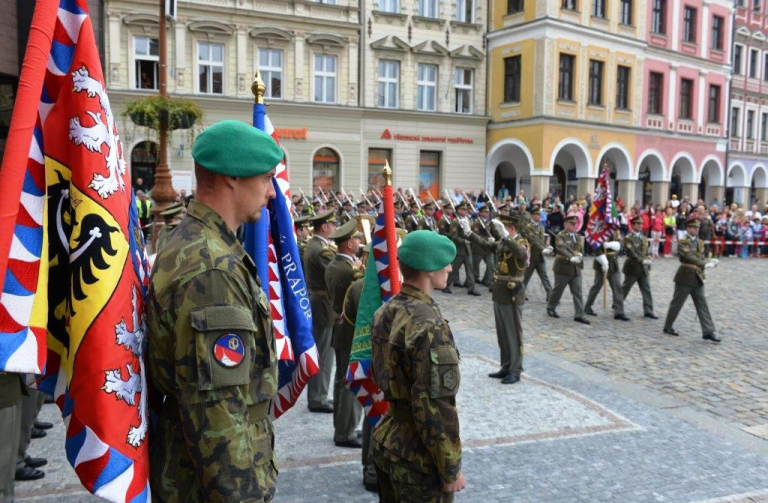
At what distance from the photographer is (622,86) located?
32250 mm

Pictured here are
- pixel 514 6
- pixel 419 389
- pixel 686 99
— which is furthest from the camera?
pixel 686 99

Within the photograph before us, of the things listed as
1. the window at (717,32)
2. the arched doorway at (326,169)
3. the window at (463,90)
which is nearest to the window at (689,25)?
the window at (717,32)

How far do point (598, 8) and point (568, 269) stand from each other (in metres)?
22.2

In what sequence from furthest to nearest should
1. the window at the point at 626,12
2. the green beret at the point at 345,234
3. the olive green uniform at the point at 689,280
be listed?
the window at the point at 626,12, the olive green uniform at the point at 689,280, the green beret at the point at 345,234

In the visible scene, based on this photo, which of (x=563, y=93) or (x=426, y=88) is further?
(x=426, y=88)

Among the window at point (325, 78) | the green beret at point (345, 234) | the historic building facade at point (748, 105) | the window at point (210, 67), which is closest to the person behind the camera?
the green beret at point (345, 234)

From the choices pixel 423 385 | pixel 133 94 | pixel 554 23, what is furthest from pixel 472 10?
pixel 423 385

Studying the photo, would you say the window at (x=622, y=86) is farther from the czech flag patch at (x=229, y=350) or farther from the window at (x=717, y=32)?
the czech flag patch at (x=229, y=350)

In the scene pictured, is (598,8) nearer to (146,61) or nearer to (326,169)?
(326,169)

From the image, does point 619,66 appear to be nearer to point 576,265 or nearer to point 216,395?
point 576,265

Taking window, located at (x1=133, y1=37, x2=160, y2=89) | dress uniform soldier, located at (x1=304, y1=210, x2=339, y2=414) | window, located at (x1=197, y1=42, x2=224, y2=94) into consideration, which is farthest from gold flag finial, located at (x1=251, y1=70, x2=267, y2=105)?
window, located at (x1=197, y1=42, x2=224, y2=94)

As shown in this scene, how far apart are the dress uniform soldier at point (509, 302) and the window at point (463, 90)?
2245cm

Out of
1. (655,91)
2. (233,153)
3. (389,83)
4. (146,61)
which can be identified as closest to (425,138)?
(389,83)

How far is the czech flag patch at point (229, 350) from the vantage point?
80.8 inches
